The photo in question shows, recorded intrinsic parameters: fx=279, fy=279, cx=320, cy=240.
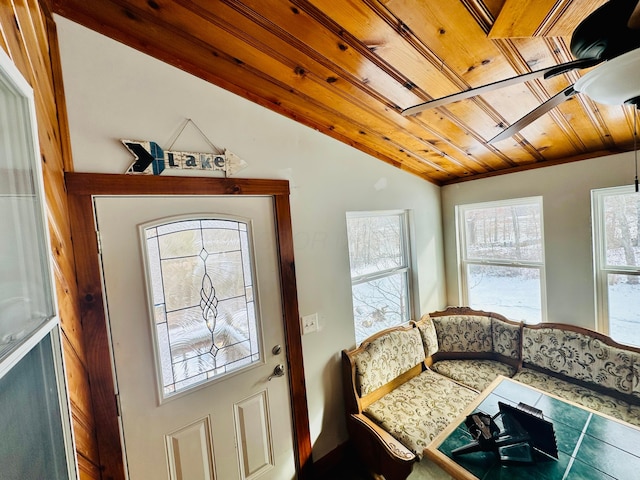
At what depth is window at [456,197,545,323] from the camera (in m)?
2.67

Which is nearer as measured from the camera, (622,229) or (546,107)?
(546,107)

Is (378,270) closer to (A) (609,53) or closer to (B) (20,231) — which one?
(A) (609,53)

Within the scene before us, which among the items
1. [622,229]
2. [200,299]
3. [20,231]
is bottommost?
[200,299]

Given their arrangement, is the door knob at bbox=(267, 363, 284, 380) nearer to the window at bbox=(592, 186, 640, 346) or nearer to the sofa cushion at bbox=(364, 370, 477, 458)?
the sofa cushion at bbox=(364, 370, 477, 458)

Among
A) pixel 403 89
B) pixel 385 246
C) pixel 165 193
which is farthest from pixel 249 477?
pixel 403 89

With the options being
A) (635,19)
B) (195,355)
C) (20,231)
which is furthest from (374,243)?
(20,231)

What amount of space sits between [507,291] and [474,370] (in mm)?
925

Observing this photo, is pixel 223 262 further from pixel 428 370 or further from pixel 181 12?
pixel 428 370

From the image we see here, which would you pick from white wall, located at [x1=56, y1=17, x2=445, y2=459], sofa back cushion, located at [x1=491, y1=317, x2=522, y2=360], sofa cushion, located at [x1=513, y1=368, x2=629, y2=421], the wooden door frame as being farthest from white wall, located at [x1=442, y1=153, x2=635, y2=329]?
the wooden door frame

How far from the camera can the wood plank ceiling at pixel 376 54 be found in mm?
1098

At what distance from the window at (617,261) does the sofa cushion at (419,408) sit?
1296 mm

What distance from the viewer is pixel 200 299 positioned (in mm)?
1577

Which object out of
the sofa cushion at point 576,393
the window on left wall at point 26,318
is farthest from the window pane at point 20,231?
the sofa cushion at point 576,393

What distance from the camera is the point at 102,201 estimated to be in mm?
1319
